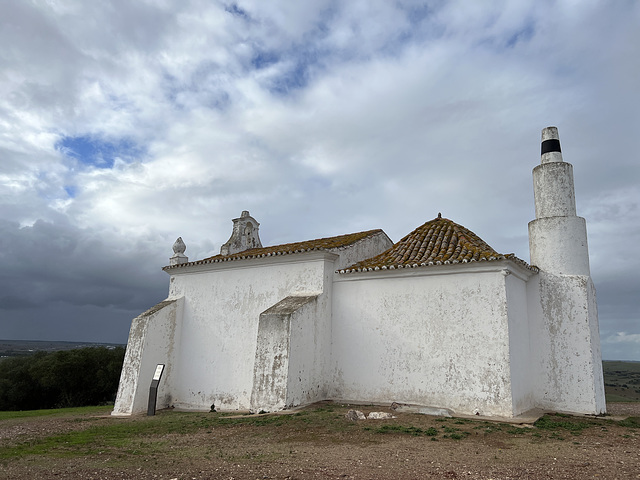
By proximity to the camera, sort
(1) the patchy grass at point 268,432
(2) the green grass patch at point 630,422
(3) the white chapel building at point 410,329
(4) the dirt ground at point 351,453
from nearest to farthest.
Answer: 1. (4) the dirt ground at point 351,453
2. (1) the patchy grass at point 268,432
3. (2) the green grass patch at point 630,422
4. (3) the white chapel building at point 410,329

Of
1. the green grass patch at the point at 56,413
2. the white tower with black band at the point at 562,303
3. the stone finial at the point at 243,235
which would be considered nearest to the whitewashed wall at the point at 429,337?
the white tower with black band at the point at 562,303

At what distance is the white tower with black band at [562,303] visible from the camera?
428 inches

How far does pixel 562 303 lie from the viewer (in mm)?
11375

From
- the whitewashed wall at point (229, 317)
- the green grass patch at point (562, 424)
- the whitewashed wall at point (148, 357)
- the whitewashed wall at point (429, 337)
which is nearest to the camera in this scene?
the green grass patch at point (562, 424)

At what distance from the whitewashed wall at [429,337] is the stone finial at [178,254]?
7.42 metres

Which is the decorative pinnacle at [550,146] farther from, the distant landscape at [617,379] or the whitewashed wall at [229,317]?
the distant landscape at [617,379]

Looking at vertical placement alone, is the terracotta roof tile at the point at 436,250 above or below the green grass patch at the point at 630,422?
above

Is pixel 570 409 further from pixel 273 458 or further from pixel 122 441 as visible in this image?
pixel 122 441

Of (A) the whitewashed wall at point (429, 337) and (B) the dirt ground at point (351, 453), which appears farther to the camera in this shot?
(A) the whitewashed wall at point (429, 337)

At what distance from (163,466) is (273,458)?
1.54 metres

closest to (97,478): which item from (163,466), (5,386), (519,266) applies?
(163,466)

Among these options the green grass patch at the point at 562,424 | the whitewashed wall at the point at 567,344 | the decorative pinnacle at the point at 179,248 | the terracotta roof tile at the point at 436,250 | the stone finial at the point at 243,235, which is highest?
the stone finial at the point at 243,235

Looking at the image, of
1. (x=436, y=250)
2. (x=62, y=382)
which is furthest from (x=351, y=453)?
(x=62, y=382)

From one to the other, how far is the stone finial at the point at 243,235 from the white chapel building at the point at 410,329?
170 inches
